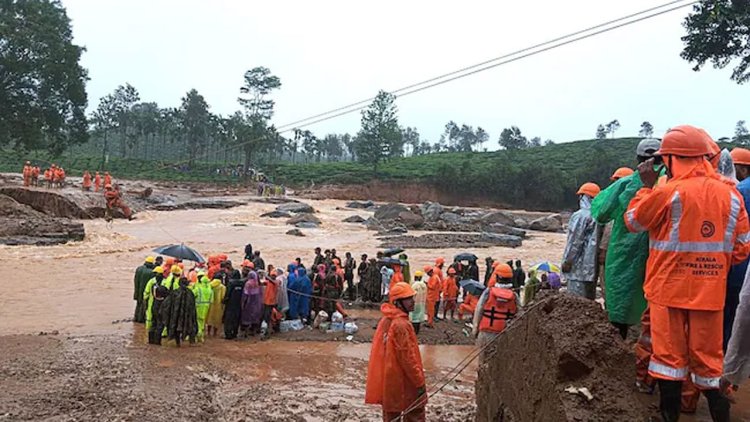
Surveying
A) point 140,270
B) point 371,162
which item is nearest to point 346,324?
point 140,270

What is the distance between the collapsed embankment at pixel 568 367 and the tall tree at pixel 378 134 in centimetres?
7059

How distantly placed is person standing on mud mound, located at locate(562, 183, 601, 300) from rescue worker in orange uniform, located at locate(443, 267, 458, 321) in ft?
27.7

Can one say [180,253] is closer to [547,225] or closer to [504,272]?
[504,272]

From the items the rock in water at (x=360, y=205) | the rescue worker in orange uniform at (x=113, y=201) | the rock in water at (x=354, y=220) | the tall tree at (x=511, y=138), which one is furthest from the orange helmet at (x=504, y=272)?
the tall tree at (x=511, y=138)

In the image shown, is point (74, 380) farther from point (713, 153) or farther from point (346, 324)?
point (713, 153)

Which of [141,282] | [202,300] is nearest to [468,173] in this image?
[141,282]

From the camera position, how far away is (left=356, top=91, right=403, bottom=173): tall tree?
245 feet

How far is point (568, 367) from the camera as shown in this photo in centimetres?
323

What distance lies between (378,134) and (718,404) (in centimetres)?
7265

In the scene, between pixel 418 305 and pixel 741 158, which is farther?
pixel 418 305

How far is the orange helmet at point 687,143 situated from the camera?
3.26 meters

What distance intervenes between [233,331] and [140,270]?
254 cm

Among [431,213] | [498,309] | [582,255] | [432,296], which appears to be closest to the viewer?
[582,255]

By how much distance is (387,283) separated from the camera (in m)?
14.6
